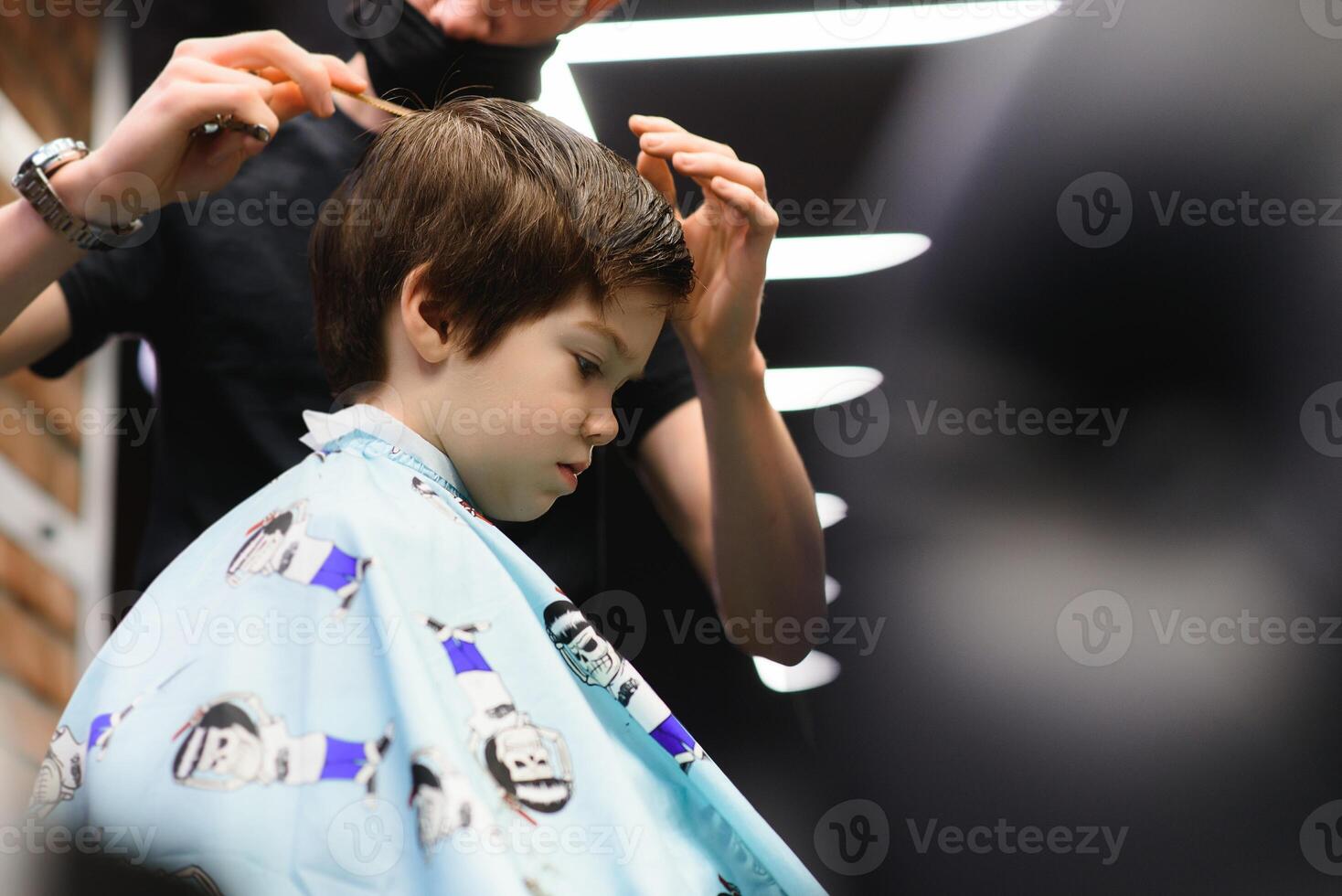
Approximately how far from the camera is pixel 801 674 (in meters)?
1.93

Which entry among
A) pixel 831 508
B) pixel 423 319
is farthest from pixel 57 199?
pixel 831 508

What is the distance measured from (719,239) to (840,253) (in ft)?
1.42

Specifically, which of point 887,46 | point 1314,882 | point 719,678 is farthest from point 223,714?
point 1314,882

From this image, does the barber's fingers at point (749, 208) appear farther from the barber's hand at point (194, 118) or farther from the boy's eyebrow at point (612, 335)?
the barber's hand at point (194, 118)

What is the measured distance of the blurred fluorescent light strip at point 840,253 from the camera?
6.16ft

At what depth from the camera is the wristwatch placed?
136 cm

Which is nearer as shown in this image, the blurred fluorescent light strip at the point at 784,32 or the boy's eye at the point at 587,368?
the boy's eye at the point at 587,368

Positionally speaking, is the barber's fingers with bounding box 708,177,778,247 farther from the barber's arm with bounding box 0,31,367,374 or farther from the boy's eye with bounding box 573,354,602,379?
the barber's arm with bounding box 0,31,367,374

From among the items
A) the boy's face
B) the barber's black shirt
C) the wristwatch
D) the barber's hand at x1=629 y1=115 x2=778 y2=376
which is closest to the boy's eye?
the boy's face

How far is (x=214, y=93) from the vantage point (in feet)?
4.28

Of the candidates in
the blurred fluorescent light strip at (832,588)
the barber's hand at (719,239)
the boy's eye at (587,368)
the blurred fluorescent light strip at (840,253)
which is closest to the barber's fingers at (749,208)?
the barber's hand at (719,239)

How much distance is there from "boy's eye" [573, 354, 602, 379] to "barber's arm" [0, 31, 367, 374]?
0.48m

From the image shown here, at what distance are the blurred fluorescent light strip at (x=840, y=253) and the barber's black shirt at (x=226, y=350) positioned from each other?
12.1 inches

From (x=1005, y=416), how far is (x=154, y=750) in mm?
1383
